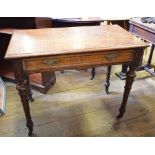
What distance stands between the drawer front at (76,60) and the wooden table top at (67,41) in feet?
0.16

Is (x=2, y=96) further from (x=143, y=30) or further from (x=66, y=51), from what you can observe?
(x=143, y=30)

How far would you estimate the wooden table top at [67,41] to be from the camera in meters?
1.15

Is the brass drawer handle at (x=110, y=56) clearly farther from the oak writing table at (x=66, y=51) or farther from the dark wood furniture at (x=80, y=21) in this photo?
the dark wood furniture at (x=80, y=21)

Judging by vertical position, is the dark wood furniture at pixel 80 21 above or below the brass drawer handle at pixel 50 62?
above

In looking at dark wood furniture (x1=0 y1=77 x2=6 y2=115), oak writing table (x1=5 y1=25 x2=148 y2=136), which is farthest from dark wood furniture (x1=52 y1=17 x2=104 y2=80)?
dark wood furniture (x1=0 y1=77 x2=6 y2=115)

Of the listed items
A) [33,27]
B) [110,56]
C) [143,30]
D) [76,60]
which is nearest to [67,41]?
[76,60]

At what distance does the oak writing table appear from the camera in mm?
1151

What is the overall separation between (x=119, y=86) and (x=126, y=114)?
0.48 metres

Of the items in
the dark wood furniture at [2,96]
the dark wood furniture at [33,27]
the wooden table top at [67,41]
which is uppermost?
the wooden table top at [67,41]

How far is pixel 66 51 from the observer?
45.4 inches

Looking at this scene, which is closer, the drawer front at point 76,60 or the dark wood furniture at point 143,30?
the drawer front at point 76,60

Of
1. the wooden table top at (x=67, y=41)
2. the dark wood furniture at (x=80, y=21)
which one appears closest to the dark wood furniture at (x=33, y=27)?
the dark wood furniture at (x=80, y=21)

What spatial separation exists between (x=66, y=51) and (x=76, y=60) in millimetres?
104

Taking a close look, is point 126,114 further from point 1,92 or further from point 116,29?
point 1,92
